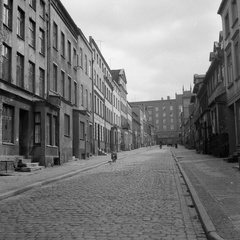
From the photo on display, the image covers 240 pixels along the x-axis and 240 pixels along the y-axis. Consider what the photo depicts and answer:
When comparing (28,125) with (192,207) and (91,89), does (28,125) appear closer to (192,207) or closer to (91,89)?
(192,207)

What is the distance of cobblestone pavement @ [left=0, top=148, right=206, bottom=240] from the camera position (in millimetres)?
6027

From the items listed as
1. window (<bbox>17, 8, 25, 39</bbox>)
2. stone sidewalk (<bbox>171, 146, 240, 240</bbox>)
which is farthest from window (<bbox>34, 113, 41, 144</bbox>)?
stone sidewalk (<bbox>171, 146, 240, 240</bbox>)

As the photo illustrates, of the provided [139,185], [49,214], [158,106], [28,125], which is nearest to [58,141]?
[28,125]

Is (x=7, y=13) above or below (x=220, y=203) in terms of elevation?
above

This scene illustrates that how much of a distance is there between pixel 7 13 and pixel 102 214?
49.7 ft

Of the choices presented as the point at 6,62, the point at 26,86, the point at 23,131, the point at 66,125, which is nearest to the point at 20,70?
the point at 26,86

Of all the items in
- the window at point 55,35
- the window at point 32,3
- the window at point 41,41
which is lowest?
the window at point 41,41

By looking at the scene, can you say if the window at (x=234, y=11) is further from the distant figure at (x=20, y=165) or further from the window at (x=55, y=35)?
the distant figure at (x=20, y=165)

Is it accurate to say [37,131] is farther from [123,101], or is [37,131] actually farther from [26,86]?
[123,101]

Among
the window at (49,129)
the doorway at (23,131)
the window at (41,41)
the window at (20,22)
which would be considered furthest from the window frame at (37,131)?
the window at (20,22)

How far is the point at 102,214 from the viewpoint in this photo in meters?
7.65

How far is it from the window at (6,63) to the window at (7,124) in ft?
5.10

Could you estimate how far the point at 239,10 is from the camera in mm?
19031

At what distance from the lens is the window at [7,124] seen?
18.5 meters
